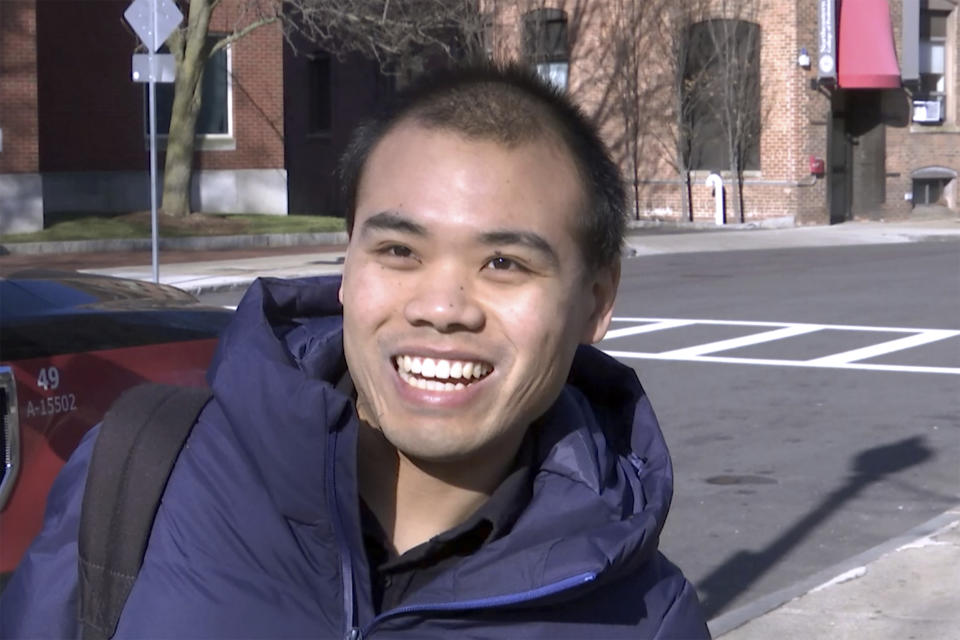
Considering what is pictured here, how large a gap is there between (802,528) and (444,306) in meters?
6.29

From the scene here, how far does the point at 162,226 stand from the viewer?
28.1m

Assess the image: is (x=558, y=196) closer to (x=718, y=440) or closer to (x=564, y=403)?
(x=564, y=403)

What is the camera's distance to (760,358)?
549 inches

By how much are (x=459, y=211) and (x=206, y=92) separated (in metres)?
32.3

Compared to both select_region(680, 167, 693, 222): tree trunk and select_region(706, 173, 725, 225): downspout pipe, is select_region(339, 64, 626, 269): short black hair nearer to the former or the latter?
select_region(706, 173, 725, 225): downspout pipe

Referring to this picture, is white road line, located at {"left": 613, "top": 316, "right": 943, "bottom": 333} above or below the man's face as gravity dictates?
below

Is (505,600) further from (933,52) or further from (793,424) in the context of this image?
(933,52)

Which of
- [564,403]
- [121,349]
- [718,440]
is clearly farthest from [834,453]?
[564,403]

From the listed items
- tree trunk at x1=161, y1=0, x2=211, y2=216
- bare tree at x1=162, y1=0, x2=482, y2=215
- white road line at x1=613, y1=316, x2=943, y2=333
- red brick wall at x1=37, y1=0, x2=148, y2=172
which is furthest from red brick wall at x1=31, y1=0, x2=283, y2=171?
white road line at x1=613, y1=316, x2=943, y2=333

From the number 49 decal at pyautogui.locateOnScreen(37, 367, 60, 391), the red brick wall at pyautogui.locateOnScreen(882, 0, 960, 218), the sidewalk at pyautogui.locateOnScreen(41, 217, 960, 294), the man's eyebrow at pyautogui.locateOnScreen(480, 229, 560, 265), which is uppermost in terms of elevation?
the red brick wall at pyautogui.locateOnScreen(882, 0, 960, 218)

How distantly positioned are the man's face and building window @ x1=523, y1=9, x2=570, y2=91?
33.3 m

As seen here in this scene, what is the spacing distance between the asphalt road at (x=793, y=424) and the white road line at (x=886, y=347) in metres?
0.06

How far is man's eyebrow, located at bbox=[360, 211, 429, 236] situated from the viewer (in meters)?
2.02

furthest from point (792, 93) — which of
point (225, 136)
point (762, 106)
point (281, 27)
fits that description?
point (225, 136)
